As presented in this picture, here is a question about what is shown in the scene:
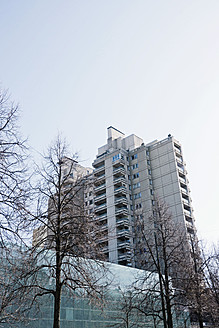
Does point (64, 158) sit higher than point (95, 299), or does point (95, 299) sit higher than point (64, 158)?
point (64, 158)

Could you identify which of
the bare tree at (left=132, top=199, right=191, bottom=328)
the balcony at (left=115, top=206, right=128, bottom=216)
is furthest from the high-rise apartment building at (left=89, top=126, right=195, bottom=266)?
the bare tree at (left=132, top=199, right=191, bottom=328)

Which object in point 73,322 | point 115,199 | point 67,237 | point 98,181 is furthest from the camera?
point 115,199

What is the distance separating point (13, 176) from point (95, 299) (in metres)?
7.78

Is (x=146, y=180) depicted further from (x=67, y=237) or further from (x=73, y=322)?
(x=67, y=237)

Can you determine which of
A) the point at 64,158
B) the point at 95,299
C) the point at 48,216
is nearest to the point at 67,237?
the point at 48,216

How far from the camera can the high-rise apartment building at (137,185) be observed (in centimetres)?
5519

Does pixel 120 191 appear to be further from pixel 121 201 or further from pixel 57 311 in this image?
pixel 57 311

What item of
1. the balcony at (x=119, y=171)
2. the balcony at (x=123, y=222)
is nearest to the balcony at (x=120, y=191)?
the balcony at (x=119, y=171)

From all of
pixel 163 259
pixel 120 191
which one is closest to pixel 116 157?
pixel 120 191

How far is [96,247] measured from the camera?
1388 centimetres

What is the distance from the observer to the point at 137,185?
204 ft

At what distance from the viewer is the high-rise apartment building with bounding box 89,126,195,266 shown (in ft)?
181

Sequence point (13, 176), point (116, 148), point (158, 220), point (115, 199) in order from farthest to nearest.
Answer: point (116, 148), point (115, 199), point (158, 220), point (13, 176)

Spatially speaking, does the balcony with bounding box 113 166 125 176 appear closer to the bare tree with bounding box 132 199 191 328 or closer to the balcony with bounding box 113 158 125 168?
the balcony with bounding box 113 158 125 168
